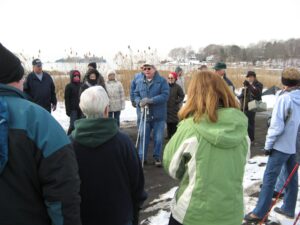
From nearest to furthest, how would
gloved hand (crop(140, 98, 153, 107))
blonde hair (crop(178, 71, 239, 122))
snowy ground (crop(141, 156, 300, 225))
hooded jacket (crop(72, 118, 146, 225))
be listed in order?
hooded jacket (crop(72, 118, 146, 225))
blonde hair (crop(178, 71, 239, 122))
snowy ground (crop(141, 156, 300, 225))
gloved hand (crop(140, 98, 153, 107))

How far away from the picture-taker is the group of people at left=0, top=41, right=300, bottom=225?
181cm

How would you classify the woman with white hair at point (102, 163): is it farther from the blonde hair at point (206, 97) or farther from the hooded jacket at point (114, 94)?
the hooded jacket at point (114, 94)

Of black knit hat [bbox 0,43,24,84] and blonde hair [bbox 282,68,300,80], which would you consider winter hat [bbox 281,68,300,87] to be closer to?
blonde hair [bbox 282,68,300,80]

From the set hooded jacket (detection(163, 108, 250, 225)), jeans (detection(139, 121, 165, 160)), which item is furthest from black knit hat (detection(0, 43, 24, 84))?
jeans (detection(139, 121, 165, 160))

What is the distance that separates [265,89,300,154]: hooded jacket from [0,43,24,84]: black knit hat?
9.73 feet

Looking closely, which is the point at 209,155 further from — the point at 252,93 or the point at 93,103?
the point at 252,93

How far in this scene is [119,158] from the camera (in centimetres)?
251

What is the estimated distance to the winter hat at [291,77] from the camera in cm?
396

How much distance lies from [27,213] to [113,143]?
81 cm

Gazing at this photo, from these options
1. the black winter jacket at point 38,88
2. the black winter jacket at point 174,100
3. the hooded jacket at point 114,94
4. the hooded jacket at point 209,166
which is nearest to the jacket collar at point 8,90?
the hooded jacket at point 209,166

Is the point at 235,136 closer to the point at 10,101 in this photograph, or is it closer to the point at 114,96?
the point at 10,101

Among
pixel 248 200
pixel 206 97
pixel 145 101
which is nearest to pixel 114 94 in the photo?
pixel 145 101

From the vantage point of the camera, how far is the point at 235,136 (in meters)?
2.54

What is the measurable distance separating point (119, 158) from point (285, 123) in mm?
2315
